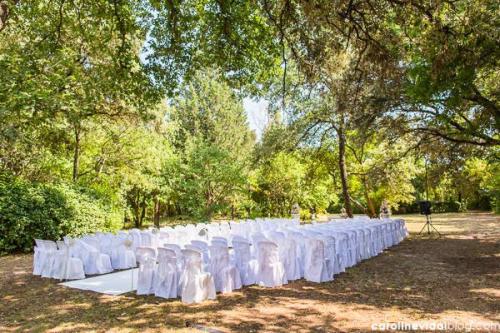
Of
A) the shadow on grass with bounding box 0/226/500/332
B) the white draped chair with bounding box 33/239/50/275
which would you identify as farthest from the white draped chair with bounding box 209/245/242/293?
the white draped chair with bounding box 33/239/50/275

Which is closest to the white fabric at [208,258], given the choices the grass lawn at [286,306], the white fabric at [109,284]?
the grass lawn at [286,306]

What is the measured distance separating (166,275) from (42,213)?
796 centimetres

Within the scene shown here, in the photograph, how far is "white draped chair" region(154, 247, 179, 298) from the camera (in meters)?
6.38

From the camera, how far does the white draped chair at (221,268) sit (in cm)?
668

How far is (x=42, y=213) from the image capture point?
1235 centimetres

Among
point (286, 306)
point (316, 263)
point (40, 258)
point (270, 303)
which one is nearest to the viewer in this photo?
point (286, 306)

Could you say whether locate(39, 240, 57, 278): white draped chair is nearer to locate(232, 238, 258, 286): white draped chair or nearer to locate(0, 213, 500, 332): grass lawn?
locate(0, 213, 500, 332): grass lawn

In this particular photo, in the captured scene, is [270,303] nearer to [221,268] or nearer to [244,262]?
[221,268]

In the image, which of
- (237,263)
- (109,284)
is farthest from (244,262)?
(109,284)

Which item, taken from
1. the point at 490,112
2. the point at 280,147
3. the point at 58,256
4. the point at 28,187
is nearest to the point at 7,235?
the point at 28,187

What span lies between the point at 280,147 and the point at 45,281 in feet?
37.2

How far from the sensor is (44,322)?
520 cm

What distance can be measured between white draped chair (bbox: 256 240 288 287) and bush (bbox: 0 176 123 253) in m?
8.49

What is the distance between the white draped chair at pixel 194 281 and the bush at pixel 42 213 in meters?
8.07
